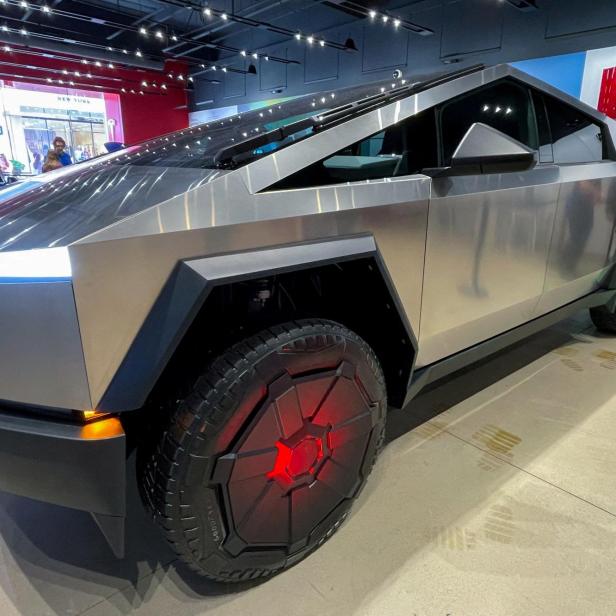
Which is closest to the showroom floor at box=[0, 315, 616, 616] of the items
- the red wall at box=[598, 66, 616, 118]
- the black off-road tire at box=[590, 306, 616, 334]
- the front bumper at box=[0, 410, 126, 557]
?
the front bumper at box=[0, 410, 126, 557]

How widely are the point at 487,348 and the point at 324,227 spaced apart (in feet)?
3.45

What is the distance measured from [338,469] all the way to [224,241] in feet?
2.30

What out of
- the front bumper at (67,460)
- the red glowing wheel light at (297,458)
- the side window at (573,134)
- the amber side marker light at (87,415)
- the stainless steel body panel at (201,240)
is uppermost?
the side window at (573,134)

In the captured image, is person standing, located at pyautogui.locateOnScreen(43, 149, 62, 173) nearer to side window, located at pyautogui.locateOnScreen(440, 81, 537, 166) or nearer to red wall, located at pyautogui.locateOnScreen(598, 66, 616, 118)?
side window, located at pyautogui.locateOnScreen(440, 81, 537, 166)

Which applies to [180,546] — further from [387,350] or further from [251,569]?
[387,350]

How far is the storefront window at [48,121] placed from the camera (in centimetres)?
1273

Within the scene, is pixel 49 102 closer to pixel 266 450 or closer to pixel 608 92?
pixel 608 92

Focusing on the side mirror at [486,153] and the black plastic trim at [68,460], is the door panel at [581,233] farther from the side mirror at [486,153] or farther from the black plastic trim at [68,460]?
the black plastic trim at [68,460]

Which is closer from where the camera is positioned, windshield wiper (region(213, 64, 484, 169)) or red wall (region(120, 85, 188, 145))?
windshield wiper (region(213, 64, 484, 169))

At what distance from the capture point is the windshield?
126cm

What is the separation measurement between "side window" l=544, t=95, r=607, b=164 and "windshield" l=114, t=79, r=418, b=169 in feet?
2.99

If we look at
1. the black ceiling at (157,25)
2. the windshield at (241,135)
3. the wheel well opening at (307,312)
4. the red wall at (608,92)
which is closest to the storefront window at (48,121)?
the black ceiling at (157,25)

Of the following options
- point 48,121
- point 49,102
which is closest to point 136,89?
point 49,102

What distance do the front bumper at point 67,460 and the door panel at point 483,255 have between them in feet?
3.22
